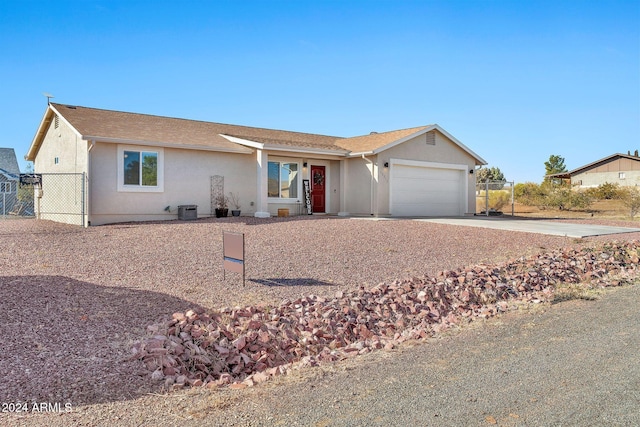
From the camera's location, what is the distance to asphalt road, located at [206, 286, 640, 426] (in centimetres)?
325

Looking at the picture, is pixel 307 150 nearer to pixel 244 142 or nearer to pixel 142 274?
pixel 244 142

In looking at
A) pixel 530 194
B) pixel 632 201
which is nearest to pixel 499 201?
pixel 530 194

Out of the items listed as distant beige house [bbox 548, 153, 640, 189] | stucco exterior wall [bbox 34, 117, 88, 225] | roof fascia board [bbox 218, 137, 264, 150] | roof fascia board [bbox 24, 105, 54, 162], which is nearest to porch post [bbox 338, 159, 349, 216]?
roof fascia board [bbox 218, 137, 264, 150]

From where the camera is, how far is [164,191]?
53.1 feet

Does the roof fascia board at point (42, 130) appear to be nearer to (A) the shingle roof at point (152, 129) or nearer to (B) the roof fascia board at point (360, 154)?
(A) the shingle roof at point (152, 129)

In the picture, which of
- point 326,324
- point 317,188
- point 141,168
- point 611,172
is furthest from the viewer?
point 611,172

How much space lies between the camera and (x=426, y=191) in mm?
20891

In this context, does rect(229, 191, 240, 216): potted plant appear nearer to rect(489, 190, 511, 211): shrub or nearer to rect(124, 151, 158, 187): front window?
rect(124, 151, 158, 187): front window

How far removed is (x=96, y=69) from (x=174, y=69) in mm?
3365

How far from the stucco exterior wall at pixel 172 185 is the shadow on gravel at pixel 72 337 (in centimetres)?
854

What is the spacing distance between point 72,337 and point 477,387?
3.97 meters

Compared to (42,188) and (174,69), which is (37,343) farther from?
(42,188)

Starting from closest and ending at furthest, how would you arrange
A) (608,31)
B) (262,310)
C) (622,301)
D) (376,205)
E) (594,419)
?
(594,419) < (262,310) < (622,301) < (608,31) < (376,205)

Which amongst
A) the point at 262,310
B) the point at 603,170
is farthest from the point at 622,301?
the point at 603,170
